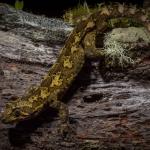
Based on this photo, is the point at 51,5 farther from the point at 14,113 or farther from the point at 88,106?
the point at 14,113

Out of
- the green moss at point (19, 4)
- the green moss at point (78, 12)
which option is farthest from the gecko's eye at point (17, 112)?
the green moss at point (19, 4)

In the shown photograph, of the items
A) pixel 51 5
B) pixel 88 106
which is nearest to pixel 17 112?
pixel 88 106

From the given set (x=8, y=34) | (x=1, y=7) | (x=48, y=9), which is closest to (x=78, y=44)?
(x=8, y=34)

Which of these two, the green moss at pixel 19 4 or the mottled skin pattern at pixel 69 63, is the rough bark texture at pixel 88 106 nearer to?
the mottled skin pattern at pixel 69 63

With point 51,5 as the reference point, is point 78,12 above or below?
below

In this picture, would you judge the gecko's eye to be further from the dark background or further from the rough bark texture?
the dark background

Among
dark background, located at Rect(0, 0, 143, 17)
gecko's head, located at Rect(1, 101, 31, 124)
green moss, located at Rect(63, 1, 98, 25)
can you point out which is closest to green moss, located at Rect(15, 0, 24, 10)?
dark background, located at Rect(0, 0, 143, 17)
